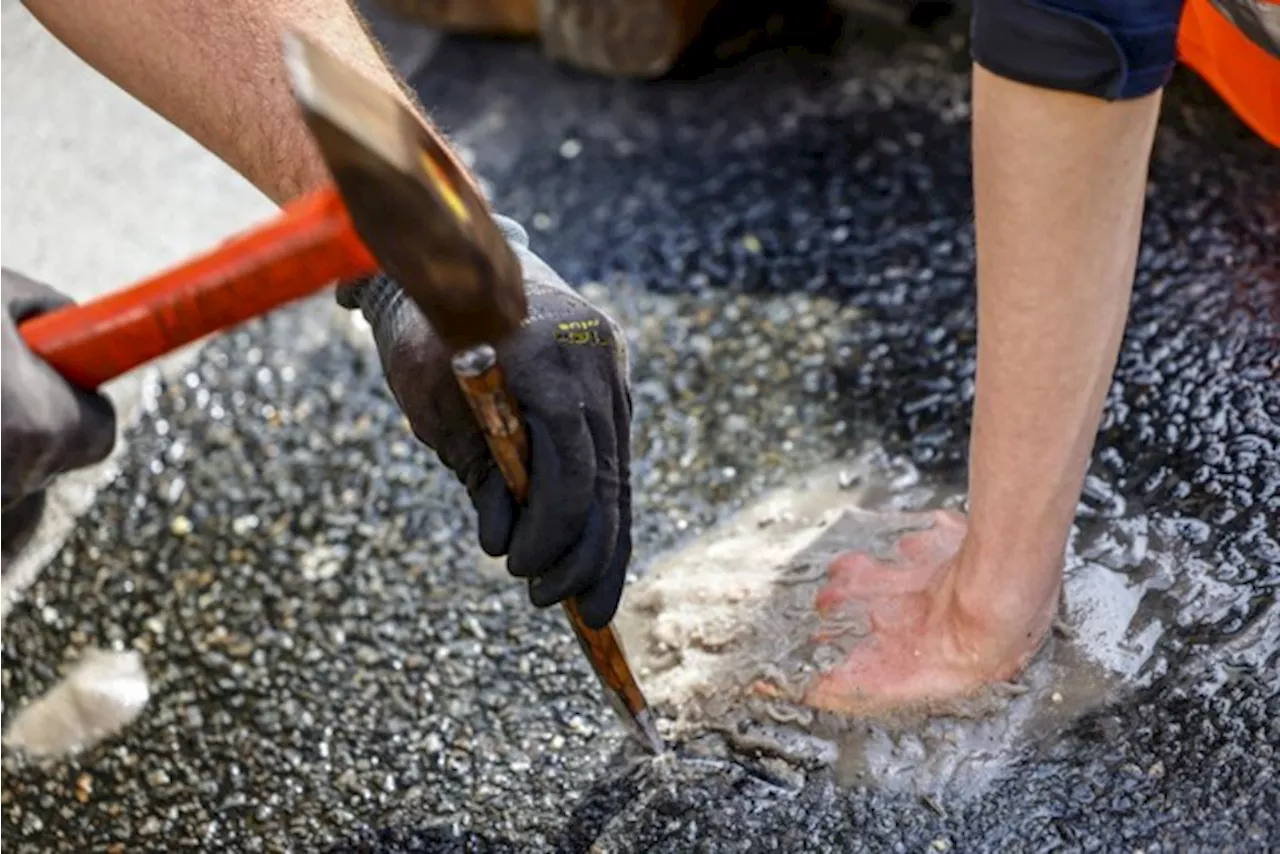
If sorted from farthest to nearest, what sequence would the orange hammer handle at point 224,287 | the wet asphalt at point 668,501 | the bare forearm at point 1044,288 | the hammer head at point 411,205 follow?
the wet asphalt at point 668,501
the bare forearm at point 1044,288
the orange hammer handle at point 224,287
the hammer head at point 411,205

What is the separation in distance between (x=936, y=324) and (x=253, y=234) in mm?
1448

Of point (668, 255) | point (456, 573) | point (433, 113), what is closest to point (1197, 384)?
point (668, 255)

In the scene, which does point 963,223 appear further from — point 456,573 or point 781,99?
point 456,573

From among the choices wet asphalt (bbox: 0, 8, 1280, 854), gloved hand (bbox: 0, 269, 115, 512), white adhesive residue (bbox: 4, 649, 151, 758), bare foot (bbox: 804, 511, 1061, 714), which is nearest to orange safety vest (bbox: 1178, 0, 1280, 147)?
wet asphalt (bbox: 0, 8, 1280, 854)

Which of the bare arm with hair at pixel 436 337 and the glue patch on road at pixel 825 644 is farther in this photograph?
the glue patch on road at pixel 825 644

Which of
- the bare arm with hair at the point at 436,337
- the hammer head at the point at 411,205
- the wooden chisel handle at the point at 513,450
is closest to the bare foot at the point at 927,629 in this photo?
the wooden chisel handle at the point at 513,450

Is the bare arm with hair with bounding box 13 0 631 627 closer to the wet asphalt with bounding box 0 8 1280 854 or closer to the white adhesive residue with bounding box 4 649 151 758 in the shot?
the wet asphalt with bounding box 0 8 1280 854

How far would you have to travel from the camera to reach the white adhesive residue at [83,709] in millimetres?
2156

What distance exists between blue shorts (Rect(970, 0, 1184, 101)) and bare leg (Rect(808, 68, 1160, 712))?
3 cm

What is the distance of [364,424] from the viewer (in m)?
2.60

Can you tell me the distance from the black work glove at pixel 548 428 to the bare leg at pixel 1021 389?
437 mm

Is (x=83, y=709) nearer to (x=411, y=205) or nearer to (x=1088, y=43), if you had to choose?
(x=411, y=205)

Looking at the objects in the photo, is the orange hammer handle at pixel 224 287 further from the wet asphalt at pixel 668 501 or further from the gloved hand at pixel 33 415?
the wet asphalt at pixel 668 501

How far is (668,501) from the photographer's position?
7.75 ft
